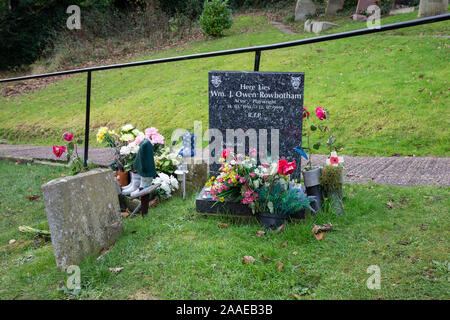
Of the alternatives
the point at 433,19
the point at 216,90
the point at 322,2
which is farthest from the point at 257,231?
the point at 322,2

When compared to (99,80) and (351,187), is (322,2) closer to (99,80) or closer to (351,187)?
(99,80)

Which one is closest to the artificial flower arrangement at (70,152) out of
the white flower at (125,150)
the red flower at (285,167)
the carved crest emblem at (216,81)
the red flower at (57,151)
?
the red flower at (57,151)

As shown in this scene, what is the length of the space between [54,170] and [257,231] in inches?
200

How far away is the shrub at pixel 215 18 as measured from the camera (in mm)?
17141

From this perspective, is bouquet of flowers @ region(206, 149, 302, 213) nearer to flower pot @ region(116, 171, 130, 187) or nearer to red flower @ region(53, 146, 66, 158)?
flower pot @ region(116, 171, 130, 187)

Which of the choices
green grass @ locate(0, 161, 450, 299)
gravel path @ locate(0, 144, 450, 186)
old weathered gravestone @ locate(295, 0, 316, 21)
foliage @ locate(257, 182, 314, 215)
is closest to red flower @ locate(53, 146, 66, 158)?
green grass @ locate(0, 161, 450, 299)

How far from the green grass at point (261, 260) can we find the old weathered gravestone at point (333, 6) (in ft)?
59.5

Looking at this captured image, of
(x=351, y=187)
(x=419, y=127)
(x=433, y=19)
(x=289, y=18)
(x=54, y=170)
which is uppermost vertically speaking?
(x=289, y=18)

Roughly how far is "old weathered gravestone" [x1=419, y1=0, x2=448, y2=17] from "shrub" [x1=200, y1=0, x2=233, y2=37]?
8466 millimetres

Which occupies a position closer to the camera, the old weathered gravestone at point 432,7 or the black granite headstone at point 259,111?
the black granite headstone at point 259,111

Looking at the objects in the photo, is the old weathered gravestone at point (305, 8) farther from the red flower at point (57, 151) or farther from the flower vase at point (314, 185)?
the flower vase at point (314, 185)

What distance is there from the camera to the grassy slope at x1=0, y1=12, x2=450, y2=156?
23.0 ft

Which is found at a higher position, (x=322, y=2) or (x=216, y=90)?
(x=322, y=2)
